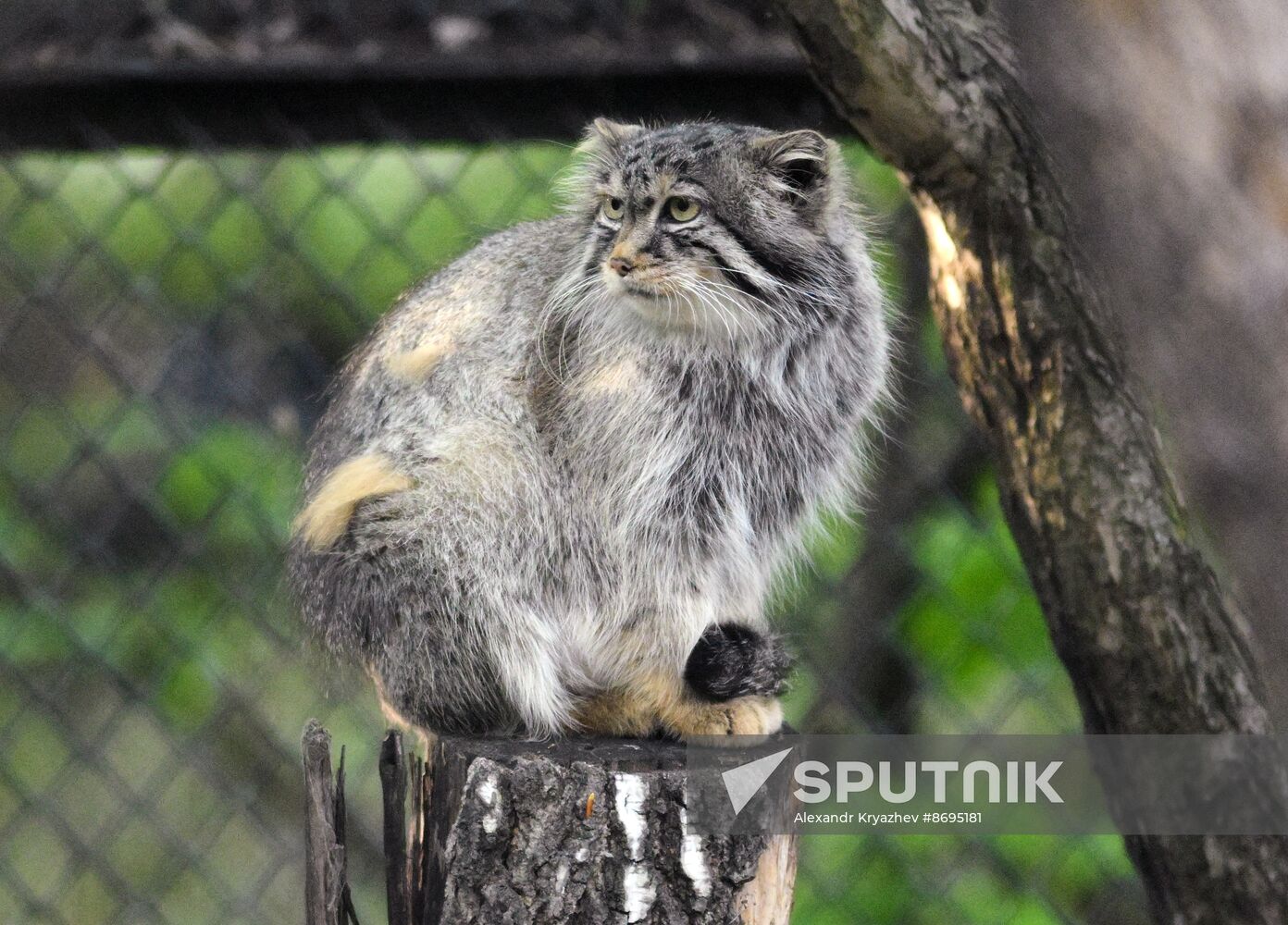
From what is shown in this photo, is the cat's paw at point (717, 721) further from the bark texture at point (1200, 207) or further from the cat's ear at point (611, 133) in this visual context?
the cat's ear at point (611, 133)

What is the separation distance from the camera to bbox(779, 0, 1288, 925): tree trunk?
270cm

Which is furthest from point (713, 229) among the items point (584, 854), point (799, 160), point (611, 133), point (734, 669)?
point (584, 854)

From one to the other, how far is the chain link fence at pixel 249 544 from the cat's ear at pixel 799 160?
1.31m

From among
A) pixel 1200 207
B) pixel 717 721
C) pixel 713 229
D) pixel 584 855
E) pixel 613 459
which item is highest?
pixel 1200 207

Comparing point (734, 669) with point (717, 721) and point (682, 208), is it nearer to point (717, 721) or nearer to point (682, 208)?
→ point (717, 721)

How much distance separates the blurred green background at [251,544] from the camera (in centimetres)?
411

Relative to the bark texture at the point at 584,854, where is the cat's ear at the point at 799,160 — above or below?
above

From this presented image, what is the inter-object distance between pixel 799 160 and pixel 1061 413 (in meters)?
0.80

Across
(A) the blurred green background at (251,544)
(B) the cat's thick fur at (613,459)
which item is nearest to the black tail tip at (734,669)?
(B) the cat's thick fur at (613,459)

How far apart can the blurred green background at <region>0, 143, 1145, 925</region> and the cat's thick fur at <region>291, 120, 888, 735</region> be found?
1.34 meters

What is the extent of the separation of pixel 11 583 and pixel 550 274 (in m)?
2.61

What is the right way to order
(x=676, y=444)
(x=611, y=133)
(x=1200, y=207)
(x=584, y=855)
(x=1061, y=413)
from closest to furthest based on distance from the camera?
(x=584, y=855) → (x=1200, y=207) → (x=676, y=444) → (x=611, y=133) → (x=1061, y=413)

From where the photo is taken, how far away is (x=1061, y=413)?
9.37 feet

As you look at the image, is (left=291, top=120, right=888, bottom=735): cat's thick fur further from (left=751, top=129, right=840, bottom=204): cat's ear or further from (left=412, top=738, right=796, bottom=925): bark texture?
(left=412, top=738, right=796, bottom=925): bark texture
